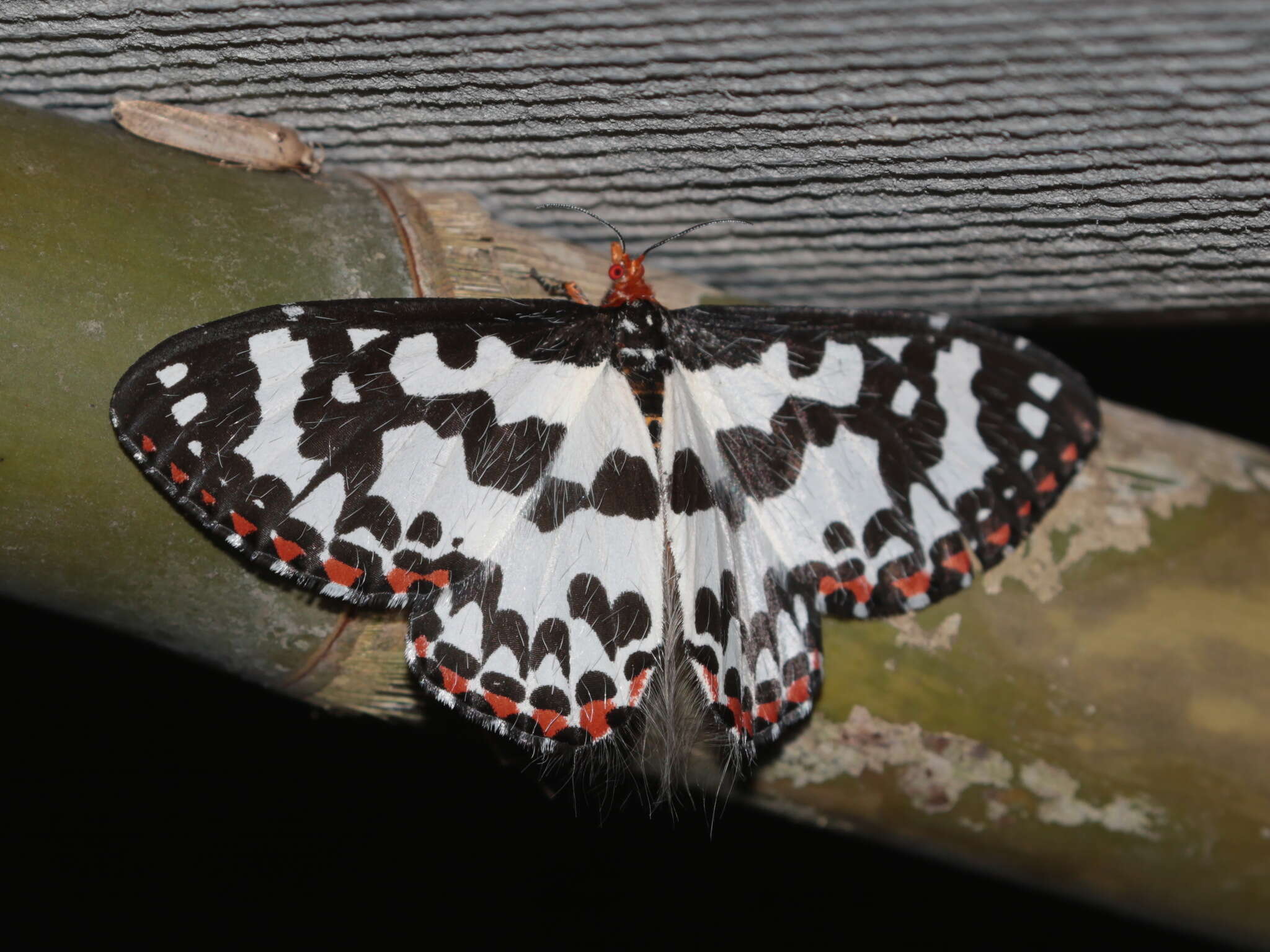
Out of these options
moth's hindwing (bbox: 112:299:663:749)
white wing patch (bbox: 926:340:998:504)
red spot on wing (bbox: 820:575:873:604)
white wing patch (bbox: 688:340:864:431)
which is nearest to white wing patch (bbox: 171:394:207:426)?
moth's hindwing (bbox: 112:299:663:749)

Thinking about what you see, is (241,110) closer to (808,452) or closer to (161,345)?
(161,345)

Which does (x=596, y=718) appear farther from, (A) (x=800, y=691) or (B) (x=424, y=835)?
(B) (x=424, y=835)

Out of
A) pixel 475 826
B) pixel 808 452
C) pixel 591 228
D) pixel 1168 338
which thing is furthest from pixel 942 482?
pixel 475 826

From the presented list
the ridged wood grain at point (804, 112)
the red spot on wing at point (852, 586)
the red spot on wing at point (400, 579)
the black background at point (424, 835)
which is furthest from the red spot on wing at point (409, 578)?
the black background at point (424, 835)

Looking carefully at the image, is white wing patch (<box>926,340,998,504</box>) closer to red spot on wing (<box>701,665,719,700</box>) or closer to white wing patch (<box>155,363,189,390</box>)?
red spot on wing (<box>701,665,719,700</box>)

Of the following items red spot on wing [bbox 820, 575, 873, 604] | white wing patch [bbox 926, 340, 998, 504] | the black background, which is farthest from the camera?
the black background

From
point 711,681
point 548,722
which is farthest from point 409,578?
point 711,681
